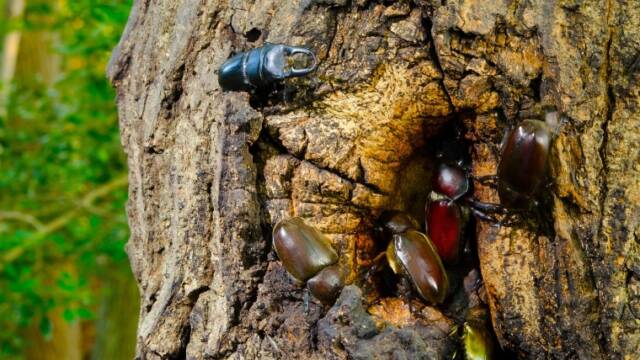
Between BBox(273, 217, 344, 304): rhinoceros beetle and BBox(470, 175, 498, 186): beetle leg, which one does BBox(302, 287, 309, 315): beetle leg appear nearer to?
BBox(273, 217, 344, 304): rhinoceros beetle

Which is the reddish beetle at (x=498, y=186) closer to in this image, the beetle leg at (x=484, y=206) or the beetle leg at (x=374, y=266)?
the beetle leg at (x=484, y=206)

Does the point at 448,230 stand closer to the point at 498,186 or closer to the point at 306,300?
the point at 498,186

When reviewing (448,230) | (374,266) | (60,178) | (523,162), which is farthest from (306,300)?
(60,178)

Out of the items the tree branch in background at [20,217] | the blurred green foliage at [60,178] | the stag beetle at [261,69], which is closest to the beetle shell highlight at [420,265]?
the stag beetle at [261,69]

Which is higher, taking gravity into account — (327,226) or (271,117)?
(271,117)

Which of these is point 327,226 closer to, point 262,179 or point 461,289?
point 262,179

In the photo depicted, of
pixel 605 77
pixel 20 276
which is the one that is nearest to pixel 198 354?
pixel 605 77
